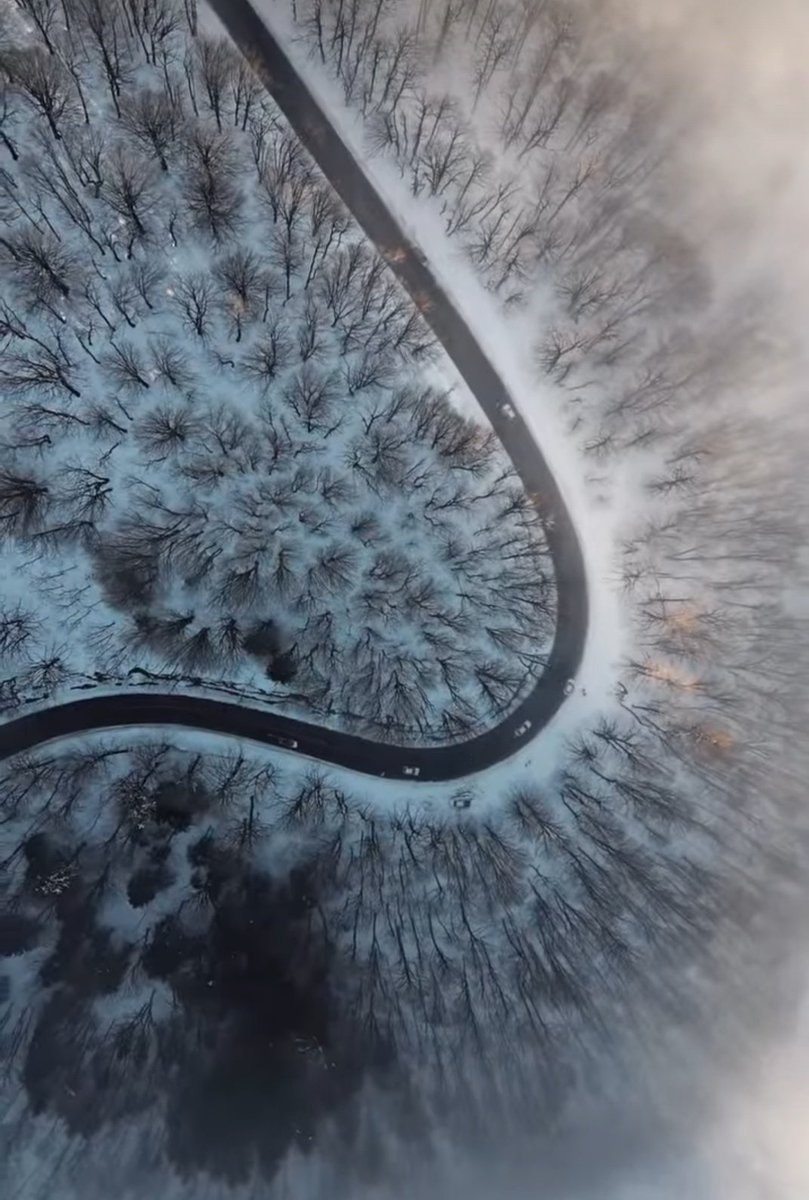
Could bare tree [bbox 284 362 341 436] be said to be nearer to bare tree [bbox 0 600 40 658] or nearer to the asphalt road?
the asphalt road

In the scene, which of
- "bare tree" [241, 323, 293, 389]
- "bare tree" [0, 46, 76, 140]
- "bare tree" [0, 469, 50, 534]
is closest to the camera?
"bare tree" [0, 469, 50, 534]

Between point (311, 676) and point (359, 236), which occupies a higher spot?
point (359, 236)

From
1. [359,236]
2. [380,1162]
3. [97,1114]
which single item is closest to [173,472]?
[359,236]

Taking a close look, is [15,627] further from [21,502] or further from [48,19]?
[48,19]

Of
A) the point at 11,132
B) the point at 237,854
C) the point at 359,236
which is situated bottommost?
the point at 237,854

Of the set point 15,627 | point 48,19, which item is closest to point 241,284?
point 48,19

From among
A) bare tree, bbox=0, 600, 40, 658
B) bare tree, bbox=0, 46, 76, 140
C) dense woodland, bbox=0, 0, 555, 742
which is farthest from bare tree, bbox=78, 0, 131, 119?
bare tree, bbox=0, 600, 40, 658

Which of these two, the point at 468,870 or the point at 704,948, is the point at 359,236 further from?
the point at 704,948
